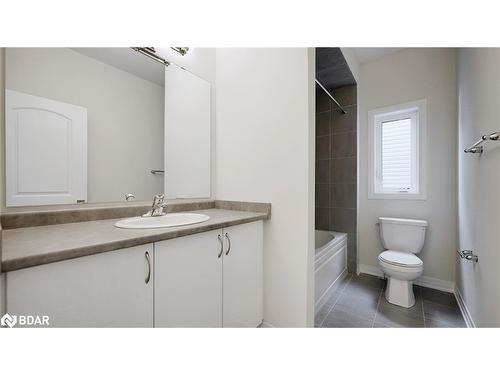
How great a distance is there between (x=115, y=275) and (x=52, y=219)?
53 cm

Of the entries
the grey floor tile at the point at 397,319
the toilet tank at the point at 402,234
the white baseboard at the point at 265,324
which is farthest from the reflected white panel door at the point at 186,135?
the toilet tank at the point at 402,234

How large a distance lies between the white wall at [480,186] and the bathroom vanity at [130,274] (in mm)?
1379

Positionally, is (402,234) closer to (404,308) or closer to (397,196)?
(397,196)

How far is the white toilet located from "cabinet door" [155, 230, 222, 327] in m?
1.63

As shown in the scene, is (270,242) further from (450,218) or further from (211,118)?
(450,218)

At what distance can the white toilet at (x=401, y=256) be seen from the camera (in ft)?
6.00

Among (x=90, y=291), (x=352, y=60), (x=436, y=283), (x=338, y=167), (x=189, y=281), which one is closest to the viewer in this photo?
(x=90, y=291)

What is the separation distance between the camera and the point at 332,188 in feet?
8.97

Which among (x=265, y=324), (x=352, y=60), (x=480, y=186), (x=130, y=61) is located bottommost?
(x=265, y=324)

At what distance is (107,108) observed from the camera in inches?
47.7

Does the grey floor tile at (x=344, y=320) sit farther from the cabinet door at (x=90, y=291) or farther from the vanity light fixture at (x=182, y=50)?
the vanity light fixture at (x=182, y=50)

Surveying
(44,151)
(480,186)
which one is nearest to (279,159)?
(44,151)

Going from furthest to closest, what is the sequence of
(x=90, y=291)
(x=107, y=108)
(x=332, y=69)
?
(x=332, y=69) → (x=107, y=108) → (x=90, y=291)

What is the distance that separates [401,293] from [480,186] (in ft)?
3.53
